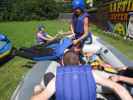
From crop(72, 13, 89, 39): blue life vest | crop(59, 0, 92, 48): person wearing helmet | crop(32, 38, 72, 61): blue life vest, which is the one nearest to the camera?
crop(59, 0, 92, 48): person wearing helmet

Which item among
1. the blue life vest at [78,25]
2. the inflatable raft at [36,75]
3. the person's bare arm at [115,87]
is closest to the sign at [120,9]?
the inflatable raft at [36,75]

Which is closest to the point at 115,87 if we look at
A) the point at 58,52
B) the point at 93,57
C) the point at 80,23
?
the point at 93,57

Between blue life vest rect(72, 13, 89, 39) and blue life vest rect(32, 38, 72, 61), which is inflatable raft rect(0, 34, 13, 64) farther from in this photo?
blue life vest rect(72, 13, 89, 39)

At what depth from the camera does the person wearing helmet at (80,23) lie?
820 centimetres

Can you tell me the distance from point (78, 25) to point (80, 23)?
9 centimetres

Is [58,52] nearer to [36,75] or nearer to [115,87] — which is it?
[36,75]

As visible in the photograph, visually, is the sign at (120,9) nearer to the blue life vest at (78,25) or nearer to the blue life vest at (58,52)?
the blue life vest at (58,52)

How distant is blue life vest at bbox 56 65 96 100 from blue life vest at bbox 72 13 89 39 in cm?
383

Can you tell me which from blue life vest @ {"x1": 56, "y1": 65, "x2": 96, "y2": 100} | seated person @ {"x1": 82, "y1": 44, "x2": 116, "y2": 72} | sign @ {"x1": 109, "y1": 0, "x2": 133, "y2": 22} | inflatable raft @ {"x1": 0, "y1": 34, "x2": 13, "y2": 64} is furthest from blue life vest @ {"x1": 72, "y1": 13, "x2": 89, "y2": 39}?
sign @ {"x1": 109, "y1": 0, "x2": 133, "y2": 22}

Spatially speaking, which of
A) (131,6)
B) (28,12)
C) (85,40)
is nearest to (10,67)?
(85,40)

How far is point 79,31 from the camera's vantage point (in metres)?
8.57

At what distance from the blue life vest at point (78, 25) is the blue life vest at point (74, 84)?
3.83m

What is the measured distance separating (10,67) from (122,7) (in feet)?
25.7

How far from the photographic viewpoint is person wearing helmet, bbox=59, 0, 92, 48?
26.9 feet
